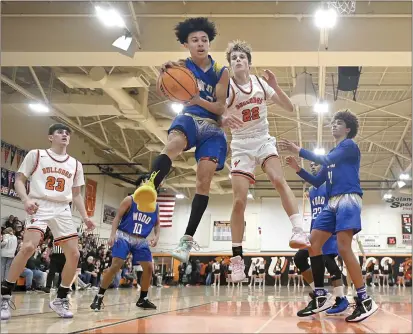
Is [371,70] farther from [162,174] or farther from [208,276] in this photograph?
[208,276]

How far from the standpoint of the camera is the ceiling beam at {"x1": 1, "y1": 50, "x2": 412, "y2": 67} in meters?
9.91

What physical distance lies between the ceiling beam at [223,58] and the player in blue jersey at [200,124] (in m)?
6.05

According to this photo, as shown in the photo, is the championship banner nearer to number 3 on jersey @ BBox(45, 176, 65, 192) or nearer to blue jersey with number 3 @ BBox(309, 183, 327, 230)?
blue jersey with number 3 @ BBox(309, 183, 327, 230)

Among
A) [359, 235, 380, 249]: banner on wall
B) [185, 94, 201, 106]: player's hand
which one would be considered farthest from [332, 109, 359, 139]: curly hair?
[359, 235, 380, 249]: banner on wall

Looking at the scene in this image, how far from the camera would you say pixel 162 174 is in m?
3.61

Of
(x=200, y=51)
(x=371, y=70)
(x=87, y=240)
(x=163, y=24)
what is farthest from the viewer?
(x=87, y=240)

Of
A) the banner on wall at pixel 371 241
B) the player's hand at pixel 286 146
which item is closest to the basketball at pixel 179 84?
the player's hand at pixel 286 146

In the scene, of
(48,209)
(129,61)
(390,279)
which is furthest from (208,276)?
(48,209)

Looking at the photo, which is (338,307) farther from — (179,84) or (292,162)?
(179,84)

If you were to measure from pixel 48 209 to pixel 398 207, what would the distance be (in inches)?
1041

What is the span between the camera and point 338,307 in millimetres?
4996

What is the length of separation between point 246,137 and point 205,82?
71 centimetres

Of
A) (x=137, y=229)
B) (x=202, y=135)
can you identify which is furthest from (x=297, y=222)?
(x=137, y=229)

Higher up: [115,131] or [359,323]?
[115,131]
